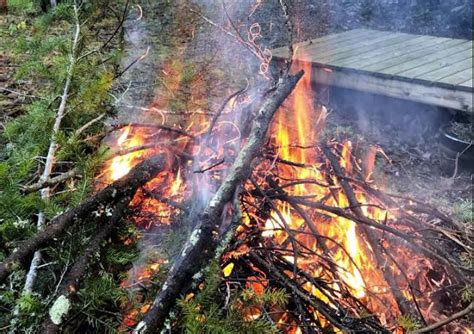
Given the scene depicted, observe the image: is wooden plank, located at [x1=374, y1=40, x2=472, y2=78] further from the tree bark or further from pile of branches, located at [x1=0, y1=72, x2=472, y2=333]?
the tree bark

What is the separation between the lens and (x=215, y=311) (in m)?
1.76

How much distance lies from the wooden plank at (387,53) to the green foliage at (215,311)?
3.95 metres

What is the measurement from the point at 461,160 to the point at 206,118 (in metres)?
3.05

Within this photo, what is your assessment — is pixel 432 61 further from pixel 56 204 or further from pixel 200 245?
pixel 56 204

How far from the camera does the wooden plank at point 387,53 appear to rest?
5219mm

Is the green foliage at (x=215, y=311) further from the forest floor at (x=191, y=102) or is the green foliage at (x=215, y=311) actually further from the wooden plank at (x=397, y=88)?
the wooden plank at (x=397, y=88)

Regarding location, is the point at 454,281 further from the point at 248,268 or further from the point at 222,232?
the point at 222,232

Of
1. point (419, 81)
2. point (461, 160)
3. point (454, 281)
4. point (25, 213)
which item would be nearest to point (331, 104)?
point (419, 81)

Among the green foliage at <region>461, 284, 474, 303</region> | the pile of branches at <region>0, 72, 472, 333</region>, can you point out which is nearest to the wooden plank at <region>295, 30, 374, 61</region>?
the pile of branches at <region>0, 72, 472, 333</region>

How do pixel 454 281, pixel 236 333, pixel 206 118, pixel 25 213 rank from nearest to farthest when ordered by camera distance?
pixel 236 333
pixel 25 213
pixel 454 281
pixel 206 118

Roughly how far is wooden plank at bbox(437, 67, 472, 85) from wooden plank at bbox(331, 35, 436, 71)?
890 millimetres

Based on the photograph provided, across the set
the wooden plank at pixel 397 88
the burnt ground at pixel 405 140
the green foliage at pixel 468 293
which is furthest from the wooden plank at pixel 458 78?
the green foliage at pixel 468 293

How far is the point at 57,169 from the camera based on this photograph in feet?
9.90

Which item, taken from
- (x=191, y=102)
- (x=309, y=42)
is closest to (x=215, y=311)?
(x=191, y=102)
